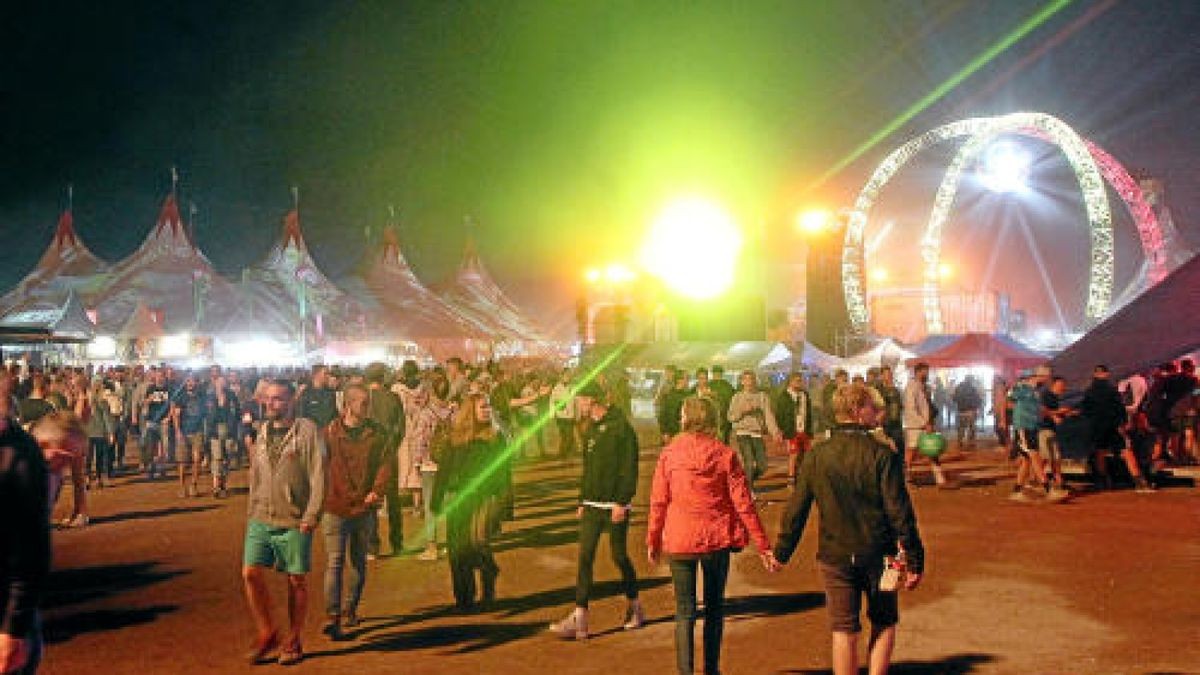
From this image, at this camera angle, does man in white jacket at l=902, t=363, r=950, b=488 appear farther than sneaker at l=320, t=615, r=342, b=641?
Yes

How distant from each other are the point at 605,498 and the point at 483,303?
60611 millimetres

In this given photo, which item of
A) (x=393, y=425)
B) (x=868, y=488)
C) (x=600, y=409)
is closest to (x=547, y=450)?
(x=393, y=425)

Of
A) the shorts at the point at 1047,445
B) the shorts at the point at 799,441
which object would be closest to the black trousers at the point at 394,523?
the shorts at the point at 799,441

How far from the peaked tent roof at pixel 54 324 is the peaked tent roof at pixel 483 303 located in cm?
2409

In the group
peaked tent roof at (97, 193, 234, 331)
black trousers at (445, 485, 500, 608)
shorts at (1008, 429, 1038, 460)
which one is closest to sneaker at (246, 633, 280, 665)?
black trousers at (445, 485, 500, 608)

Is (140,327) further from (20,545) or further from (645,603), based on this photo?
(20,545)

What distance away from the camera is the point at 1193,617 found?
7367 mm

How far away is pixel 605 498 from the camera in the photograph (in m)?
7.12

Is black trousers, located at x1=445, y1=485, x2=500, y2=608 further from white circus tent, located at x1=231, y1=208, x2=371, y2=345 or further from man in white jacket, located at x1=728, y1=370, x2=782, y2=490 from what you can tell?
white circus tent, located at x1=231, y1=208, x2=371, y2=345

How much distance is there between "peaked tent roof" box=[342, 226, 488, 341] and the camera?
51.2 metres

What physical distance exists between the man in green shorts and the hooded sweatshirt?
2.22 meters

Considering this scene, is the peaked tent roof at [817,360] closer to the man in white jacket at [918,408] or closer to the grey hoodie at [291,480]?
the man in white jacket at [918,408]

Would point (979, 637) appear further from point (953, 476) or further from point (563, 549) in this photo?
point (953, 476)

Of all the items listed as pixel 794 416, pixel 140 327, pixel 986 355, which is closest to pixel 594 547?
pixel 794 416
